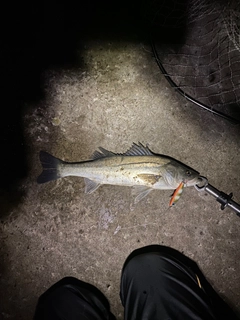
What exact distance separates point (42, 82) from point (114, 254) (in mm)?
2682

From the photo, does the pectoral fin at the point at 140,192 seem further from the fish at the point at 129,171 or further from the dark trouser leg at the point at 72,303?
the dark trouser leg at the point at 72,303

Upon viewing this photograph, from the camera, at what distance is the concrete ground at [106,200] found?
10.6 ft

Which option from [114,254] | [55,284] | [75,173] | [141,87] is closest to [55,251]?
[55,284]

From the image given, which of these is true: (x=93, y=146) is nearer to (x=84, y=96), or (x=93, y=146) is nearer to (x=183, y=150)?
(x=84, y=96)

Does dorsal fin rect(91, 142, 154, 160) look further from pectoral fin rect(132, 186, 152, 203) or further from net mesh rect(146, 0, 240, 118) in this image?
net mesh rect(146, 0, 240, 118)

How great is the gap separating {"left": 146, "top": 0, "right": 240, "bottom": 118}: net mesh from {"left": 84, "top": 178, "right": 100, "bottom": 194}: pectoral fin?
1856 millimetres

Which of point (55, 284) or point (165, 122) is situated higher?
point (165, 122)

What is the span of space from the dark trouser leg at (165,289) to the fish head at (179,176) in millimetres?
994

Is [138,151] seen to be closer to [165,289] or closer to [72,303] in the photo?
[165,289]

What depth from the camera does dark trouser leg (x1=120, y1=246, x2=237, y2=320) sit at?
8.25 ft

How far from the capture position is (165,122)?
3.28m

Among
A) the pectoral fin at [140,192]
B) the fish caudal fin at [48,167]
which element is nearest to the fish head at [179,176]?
the pectoral fin at [140,192]

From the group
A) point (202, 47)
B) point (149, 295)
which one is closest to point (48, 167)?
point (149, 295)

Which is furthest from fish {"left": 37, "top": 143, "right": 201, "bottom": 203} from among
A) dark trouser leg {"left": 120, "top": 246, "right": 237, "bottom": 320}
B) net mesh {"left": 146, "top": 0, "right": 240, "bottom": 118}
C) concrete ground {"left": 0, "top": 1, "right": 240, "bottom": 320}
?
net mesh {"left": 146, "top": 0, "right": 240, "bottom": 118}
